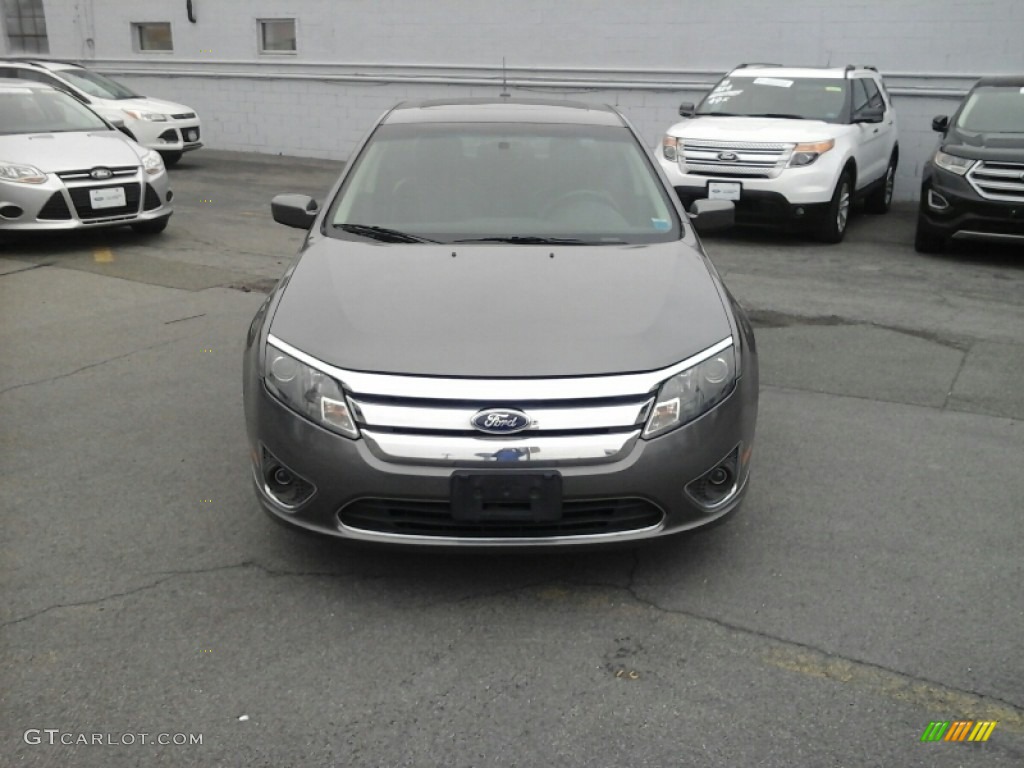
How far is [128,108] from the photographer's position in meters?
15.8

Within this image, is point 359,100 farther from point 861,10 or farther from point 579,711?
point 579,711

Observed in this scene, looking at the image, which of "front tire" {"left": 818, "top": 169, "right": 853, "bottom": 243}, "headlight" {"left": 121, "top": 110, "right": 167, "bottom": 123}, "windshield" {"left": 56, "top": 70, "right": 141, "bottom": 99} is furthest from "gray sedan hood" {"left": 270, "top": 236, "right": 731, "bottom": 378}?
"windshield" {"left": 56, "top": 70, "right": 141, "bottom": 99}

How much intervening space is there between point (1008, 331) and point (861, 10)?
8.63m

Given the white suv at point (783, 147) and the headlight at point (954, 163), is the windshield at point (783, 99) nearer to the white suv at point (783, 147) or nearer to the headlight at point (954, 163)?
the white suv at point (783, 147)

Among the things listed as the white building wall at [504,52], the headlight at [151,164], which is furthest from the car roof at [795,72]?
the headlight at [151,164]

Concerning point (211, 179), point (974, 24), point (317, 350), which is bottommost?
point (211, 179)

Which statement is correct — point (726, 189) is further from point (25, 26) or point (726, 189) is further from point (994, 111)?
point (25, 26)

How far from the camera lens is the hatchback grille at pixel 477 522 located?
3285 millimetres

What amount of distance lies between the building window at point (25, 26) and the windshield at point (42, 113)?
12560 mm

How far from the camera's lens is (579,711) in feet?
9.61

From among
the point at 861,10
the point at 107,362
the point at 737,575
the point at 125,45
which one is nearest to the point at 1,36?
the point at 125,45

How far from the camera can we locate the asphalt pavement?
2820 millimetres

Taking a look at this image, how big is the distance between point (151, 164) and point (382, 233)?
6.63 m
